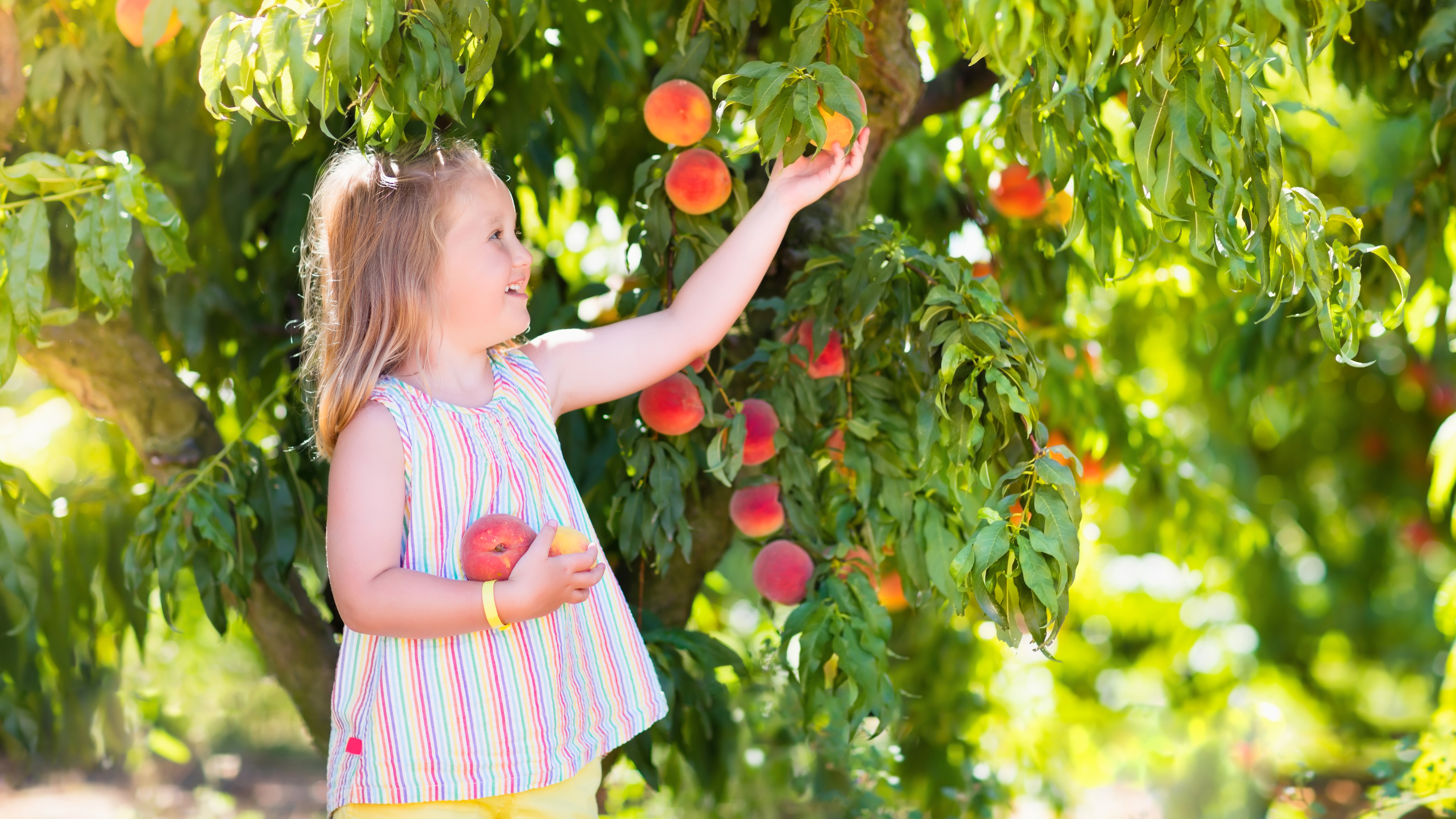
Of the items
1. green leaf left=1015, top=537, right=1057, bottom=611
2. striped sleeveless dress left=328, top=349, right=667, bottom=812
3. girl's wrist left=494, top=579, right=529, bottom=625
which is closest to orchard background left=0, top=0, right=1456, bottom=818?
green leaf left=1015, top=537, right=1057, bottom=611

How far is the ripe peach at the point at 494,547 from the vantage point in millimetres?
1243

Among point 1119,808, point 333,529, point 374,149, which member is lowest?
point 1119,808

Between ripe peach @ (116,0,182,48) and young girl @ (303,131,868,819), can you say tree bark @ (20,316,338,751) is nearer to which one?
ripe peach @ (116,0,182,48)

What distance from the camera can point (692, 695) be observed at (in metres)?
1.89

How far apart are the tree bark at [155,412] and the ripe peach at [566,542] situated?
78cm

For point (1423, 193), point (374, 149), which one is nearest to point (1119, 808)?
point (1423, 193)

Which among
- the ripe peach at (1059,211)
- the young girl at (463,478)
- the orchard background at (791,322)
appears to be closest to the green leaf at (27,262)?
the orchard background at (791,322)

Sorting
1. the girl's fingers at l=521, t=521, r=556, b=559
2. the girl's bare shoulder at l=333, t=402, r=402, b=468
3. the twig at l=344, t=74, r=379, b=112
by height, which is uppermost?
the twig at l=344, t=74, r=379, b=112

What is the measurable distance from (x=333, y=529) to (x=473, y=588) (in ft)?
0.58

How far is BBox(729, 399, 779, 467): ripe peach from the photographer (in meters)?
1.68

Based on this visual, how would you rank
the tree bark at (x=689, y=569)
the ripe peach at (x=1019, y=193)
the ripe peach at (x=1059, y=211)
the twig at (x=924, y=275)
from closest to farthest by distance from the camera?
the twig at (x=924, y=275)
the tree bark at (x=689, y=569)
the ripe peach at (x=1019, y=193)
the ripe peach at (x=1059, y=211)

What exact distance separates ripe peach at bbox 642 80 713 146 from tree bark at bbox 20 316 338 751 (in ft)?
3.04

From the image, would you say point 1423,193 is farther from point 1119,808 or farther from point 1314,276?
point 1119,808

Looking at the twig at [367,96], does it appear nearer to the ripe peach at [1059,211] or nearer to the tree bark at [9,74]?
the tree bark at [9,74]
